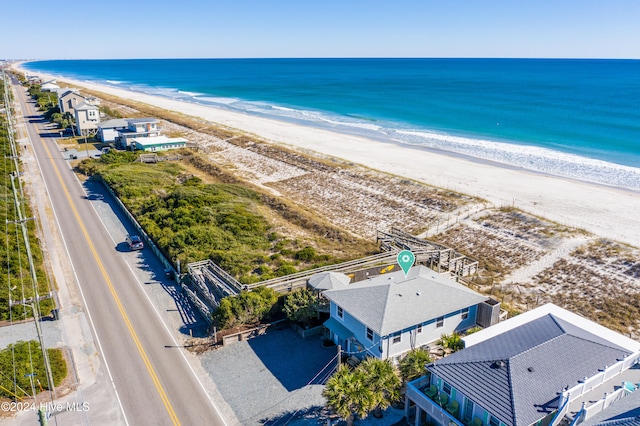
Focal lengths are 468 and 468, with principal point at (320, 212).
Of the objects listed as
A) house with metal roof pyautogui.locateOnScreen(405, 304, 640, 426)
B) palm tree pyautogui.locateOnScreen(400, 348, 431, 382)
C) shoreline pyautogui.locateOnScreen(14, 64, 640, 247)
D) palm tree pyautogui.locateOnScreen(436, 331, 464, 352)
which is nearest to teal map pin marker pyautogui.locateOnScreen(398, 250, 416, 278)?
palm tree pyautogui.locateOnScreen(436, 331, 464, 352)

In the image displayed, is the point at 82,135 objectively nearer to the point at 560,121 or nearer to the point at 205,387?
the point at 205,387

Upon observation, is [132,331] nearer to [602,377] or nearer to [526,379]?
[526,379]

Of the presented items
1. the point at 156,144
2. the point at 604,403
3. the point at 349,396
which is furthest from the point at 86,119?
the point at 604,403

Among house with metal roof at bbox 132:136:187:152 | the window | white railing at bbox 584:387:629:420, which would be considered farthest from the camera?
house with metal roof at bbox 132:136:187:152

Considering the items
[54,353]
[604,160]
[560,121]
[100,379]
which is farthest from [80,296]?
[560,121]

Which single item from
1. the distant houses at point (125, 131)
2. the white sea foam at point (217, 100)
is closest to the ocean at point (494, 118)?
the white sea foam at point (217, 100)

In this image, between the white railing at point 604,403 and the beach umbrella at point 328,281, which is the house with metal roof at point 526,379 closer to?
the white railing at point 604,403

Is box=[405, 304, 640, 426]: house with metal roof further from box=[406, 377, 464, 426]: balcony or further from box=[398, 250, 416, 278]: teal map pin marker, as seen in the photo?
box=[398, 250, 416, 278]: teal map pin marker

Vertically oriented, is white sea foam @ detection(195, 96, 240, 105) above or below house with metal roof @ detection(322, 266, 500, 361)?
above
